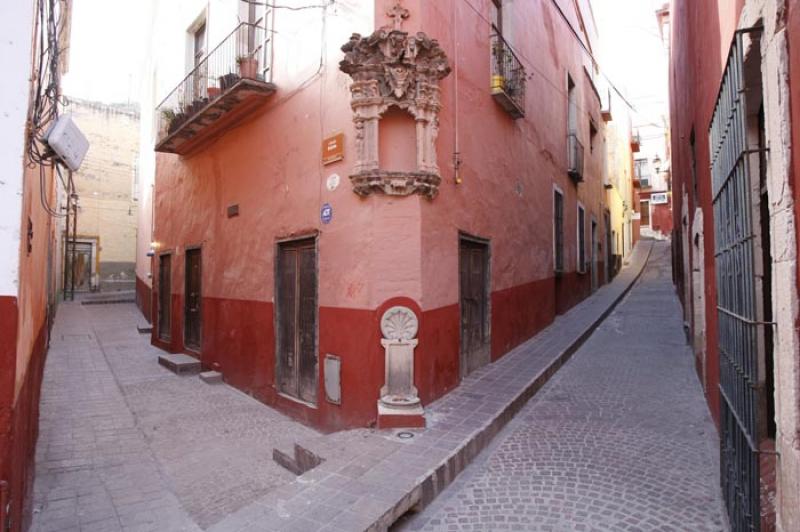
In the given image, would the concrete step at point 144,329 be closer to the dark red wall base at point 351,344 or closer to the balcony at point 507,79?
the dark red wall base at point 351,344

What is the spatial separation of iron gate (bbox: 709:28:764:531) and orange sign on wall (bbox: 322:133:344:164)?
3848 millimetres

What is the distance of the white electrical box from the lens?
315 centimetres

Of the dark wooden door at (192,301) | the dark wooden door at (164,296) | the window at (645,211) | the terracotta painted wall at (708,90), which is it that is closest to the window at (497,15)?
the terracotta painted wall at (708,90)

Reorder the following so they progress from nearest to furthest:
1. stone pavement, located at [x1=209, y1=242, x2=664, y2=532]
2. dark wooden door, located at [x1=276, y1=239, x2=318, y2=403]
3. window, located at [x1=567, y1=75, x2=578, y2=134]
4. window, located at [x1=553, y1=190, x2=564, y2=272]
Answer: stone pavement, located at [x1=209, y1=242, x2=664, y2=532]
dark wooden door, located at [x1=276, y1=239, x2=318, y2=403]
window, located at [x1=553, y1=190, x2=564, y2=272]
window, located at [x1=567, y1=75, x2=578, y2=134]

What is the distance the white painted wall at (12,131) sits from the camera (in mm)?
2592

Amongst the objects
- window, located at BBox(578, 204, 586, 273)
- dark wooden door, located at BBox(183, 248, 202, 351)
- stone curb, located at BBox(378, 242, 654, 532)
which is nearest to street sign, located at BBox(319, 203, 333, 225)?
stone curb, located at BBox(378, 242, 654, 532)

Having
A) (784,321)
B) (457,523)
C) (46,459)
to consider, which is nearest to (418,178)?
(457,523)

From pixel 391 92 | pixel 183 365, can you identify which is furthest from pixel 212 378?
pixel 391 92

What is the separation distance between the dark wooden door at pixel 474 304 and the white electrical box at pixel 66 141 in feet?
15.1

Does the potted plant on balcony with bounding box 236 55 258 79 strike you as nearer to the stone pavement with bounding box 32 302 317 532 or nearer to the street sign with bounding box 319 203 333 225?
the street sign with bounding box 319 203 333 225

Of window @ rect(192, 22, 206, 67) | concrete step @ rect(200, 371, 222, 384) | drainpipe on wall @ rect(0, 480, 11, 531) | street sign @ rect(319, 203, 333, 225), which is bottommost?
concrete step @ rect(200, 371, 222, 384)

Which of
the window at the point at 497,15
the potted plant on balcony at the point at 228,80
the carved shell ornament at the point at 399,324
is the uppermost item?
the window at the point at 497,15

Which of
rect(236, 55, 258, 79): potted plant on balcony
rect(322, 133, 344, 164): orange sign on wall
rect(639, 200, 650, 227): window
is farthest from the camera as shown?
rect(639, 200, 650, 227): window

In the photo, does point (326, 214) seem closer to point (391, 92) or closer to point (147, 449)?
point (391, 92)
